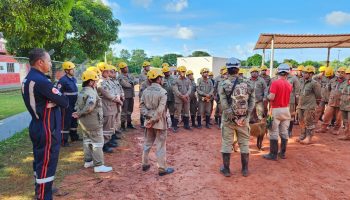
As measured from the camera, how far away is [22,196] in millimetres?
4422

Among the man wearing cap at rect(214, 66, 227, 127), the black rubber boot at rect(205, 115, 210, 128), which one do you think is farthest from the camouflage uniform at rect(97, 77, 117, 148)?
the man wearing cap at rect(214, 66, 227, 127)

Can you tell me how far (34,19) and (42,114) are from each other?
3.65m

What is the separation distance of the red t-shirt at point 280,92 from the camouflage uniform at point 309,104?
1747 millimetres

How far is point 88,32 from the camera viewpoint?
20.0m

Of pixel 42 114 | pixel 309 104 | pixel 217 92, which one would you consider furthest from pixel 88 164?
pixel 309 104

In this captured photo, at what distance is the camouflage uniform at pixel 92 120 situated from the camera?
5.33 m

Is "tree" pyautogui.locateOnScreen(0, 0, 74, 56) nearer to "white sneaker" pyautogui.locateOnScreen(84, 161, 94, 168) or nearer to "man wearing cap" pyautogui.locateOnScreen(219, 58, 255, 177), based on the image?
"white sneaker" pyautogui.locateOnScreen(84, 161, 94, 168)

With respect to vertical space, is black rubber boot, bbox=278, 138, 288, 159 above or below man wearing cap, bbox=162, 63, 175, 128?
below

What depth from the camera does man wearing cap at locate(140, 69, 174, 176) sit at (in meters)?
5.24

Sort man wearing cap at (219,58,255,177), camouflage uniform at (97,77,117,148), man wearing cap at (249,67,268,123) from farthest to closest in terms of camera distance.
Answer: man wearing cap at (249,67,268,123) → camouflage uniform at (97,77,117,148) → man wearing cap at (219,58,255,177)

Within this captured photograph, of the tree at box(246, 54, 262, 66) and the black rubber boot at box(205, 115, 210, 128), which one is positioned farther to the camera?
the tree at box(246, 54, 262, 66)

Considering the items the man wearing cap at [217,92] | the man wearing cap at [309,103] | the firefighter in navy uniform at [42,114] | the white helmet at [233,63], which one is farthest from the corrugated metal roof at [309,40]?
the firefighter in navy uniform at [42,114]

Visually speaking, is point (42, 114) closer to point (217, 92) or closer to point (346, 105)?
point (217, 92)

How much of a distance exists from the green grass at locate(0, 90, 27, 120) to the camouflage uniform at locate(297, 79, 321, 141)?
9314 millimetres
